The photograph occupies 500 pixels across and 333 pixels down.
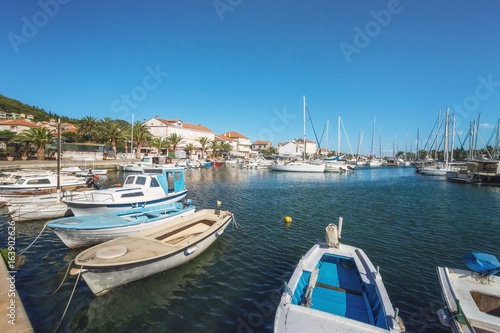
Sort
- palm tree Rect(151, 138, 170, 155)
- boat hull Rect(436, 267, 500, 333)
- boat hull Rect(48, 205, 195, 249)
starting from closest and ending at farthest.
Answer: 1. boat hull Rect(436, 267, 500, 333)
2. boat hull Rect(48, 205, 195, 249)
3. palm tree Rect(151, 138, 170, 155)

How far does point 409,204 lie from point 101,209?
91.0ft

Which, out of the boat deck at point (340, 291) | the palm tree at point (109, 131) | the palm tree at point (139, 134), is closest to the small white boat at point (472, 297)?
the boat deck at point (340, 291)

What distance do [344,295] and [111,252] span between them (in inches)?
290

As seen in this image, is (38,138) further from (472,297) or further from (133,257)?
(472,297)

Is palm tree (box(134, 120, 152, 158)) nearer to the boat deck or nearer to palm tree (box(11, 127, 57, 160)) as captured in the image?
palm tree (box(11, 127, 57, 160))

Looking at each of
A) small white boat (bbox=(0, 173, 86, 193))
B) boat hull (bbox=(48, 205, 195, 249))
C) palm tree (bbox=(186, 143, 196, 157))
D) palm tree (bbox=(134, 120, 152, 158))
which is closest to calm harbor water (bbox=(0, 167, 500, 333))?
boat hull (bbox=(48, 205, 195, 249))

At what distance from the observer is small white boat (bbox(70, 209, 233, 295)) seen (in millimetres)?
7320

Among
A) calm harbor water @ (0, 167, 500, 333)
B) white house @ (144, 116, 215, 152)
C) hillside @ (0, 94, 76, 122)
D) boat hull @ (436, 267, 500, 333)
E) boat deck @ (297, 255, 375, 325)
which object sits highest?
hillside @ (0, 94, 76, 122)

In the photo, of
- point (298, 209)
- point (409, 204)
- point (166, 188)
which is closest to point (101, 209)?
point (166, 188)

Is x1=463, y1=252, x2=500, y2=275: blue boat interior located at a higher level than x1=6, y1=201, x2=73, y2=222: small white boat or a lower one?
higher

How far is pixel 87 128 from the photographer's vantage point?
2520 inches

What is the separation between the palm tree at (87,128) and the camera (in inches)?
2501

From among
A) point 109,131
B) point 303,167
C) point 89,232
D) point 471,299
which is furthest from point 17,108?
point 471,299

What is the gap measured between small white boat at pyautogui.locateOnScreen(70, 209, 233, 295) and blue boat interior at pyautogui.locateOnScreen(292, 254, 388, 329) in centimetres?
480
